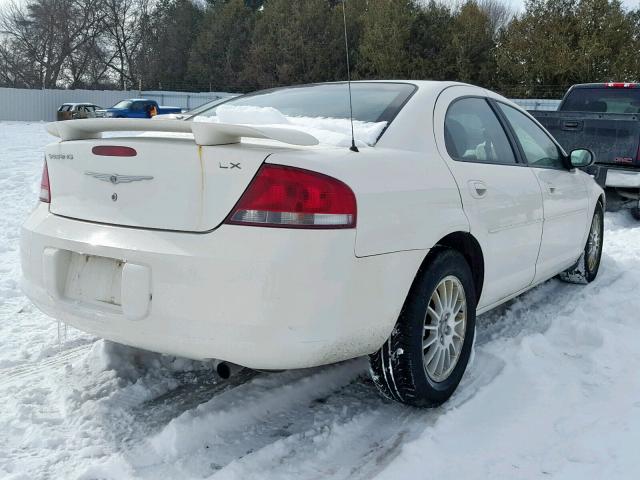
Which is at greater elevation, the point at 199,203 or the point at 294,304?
the point at 199,203

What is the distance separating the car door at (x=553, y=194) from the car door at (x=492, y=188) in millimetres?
156

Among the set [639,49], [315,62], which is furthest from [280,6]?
[639,49]

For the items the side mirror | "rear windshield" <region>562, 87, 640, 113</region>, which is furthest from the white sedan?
"rear windshield" <region>562, 87, 640, 113</region>

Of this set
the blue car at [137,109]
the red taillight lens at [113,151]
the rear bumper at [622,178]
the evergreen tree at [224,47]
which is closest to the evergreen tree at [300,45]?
the evergreen tree at [224,47]

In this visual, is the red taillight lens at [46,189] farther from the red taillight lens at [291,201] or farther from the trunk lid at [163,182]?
the red taillight lens at [291,201]

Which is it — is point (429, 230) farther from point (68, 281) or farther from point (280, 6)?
point (280, 6)

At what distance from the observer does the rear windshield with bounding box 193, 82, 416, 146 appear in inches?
113

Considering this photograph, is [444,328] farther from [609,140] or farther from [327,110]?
[609,140]

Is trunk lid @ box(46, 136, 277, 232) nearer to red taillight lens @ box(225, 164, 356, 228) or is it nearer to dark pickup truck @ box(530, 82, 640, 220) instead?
red taillight lens @ box(225, 164, 356, 228)

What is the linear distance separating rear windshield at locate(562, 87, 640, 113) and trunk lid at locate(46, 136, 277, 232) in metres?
7.99

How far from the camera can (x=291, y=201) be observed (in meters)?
2.33

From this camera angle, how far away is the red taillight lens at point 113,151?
100 inches

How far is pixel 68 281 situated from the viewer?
264cm

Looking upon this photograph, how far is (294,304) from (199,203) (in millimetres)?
Result: 521
